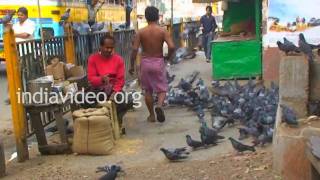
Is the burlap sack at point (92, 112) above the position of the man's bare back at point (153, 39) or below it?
below

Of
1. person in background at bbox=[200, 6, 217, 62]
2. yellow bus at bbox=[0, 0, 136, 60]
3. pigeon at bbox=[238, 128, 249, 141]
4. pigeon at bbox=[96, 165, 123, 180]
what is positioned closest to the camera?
pigeon at bbox=[96, 165, 123, 180]

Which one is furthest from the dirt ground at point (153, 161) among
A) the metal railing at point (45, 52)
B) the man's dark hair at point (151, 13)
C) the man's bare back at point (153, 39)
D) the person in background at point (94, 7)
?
the person in background at point (94, 7)

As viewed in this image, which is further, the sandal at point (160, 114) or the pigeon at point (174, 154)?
the sandal at point (160, 114)

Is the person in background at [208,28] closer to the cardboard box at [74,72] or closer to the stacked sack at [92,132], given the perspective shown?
the cardboard box at [74,72]

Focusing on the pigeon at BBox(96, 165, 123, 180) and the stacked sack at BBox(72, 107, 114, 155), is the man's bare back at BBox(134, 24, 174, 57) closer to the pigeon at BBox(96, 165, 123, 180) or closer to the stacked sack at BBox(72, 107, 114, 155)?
the stacked sack at BBox(72, 107, 114, 155)

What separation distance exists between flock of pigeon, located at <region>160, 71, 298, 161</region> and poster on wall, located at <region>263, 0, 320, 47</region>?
0.89 meters

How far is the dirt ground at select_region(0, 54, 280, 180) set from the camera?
5328mm

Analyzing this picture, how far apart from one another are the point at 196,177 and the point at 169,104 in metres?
4.57

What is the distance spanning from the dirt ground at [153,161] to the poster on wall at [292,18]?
6.56 ft

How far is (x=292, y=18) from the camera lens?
28.3ft

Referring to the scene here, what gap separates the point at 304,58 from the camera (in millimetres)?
5438

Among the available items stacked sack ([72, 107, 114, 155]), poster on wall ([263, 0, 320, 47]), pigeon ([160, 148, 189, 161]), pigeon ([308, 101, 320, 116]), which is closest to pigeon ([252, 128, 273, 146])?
pigeon ([308, 101, 320, 116])

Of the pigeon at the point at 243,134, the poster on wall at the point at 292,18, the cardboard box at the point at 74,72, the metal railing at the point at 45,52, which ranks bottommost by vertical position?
the pigeon at the point at 243,134

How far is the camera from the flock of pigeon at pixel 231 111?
19.6 feet
